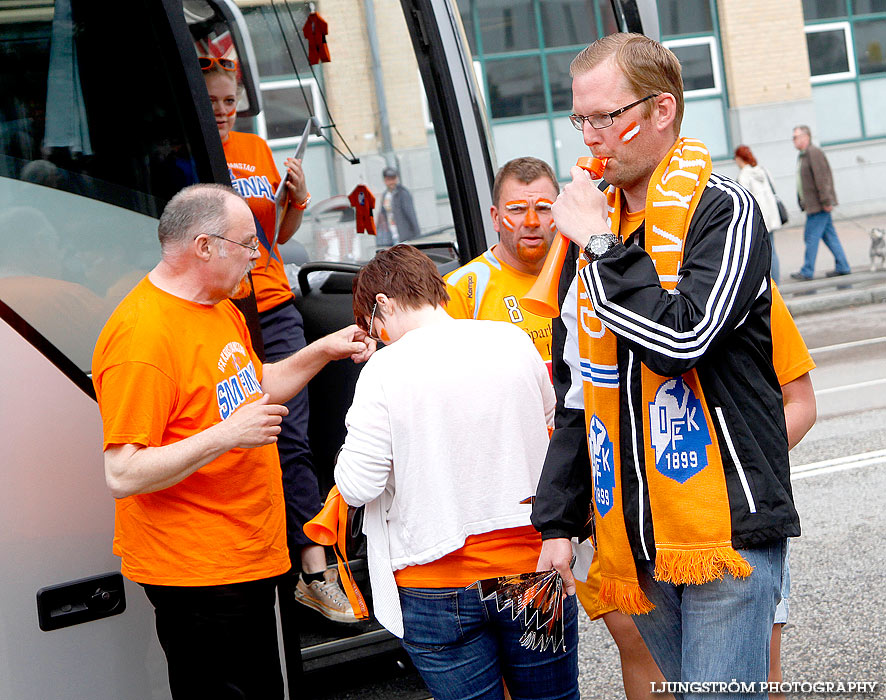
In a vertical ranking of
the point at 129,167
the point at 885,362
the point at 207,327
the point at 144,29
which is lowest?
the point at 885,362

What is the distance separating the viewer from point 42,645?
8.53 ft

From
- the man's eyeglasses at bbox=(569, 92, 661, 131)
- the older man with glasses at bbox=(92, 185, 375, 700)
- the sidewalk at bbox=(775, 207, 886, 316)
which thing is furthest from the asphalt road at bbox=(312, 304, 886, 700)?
the sidewalk at bbox=(775, 207, 886, 316)

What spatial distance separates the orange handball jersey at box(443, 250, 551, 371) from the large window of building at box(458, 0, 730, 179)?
637 inches

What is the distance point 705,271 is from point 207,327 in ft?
4.46

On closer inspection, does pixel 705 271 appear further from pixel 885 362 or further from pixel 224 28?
pixel 885 362

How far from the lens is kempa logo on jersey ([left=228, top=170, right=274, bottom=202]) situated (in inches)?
158

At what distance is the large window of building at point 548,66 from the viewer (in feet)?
64.6

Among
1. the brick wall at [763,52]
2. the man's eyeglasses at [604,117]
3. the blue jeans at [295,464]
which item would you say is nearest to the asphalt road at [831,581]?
the blue jeans at [295,464]

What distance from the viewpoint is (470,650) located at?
240cm

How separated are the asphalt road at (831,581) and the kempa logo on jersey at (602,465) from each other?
177cm

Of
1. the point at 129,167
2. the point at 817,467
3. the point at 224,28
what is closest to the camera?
the point at 129,167

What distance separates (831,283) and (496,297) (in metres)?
10.7

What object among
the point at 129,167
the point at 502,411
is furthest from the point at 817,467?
the point at 129,167

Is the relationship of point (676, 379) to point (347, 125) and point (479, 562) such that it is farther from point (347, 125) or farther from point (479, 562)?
point (347, 125)
